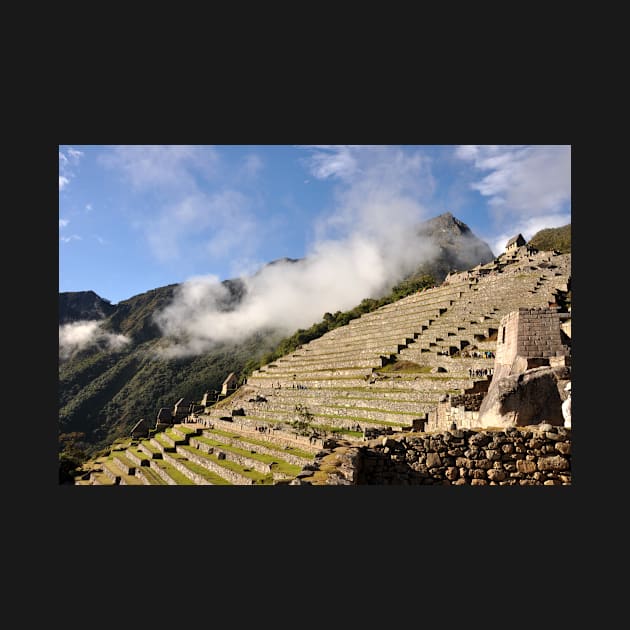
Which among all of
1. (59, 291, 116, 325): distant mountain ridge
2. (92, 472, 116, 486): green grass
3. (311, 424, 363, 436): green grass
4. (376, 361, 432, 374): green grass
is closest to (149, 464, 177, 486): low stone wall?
(92, 472, 116, 486): green grass

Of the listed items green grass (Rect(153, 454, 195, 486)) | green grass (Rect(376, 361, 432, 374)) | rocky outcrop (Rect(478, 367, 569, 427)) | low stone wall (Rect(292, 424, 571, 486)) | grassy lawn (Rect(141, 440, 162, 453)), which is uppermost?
rocky outcrop (Rect(478, 367, 569, 427))

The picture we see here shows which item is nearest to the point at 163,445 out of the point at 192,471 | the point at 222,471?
the point at 192,471

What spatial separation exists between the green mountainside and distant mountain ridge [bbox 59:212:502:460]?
63.9ft

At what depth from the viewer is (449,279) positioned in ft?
157

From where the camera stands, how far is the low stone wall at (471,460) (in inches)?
209

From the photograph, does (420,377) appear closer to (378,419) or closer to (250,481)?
(378,419)

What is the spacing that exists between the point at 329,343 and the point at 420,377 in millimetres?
14456

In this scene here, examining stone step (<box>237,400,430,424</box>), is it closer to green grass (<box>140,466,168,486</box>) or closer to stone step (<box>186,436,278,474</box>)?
→ stone step (<box>186,436,278,474</box>)

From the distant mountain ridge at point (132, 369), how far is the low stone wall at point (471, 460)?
36286mm

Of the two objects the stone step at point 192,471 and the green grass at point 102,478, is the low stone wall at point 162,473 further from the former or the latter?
the green grass at point 102,478

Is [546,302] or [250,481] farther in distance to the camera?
[546,302]

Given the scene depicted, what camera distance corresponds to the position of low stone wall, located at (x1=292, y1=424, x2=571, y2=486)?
17.4ft

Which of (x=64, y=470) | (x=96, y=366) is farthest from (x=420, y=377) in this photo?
(x=96, y=366)

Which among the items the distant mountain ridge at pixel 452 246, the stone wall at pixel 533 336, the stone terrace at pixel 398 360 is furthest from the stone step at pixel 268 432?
the distant mountain ridge at pixel 452 246
